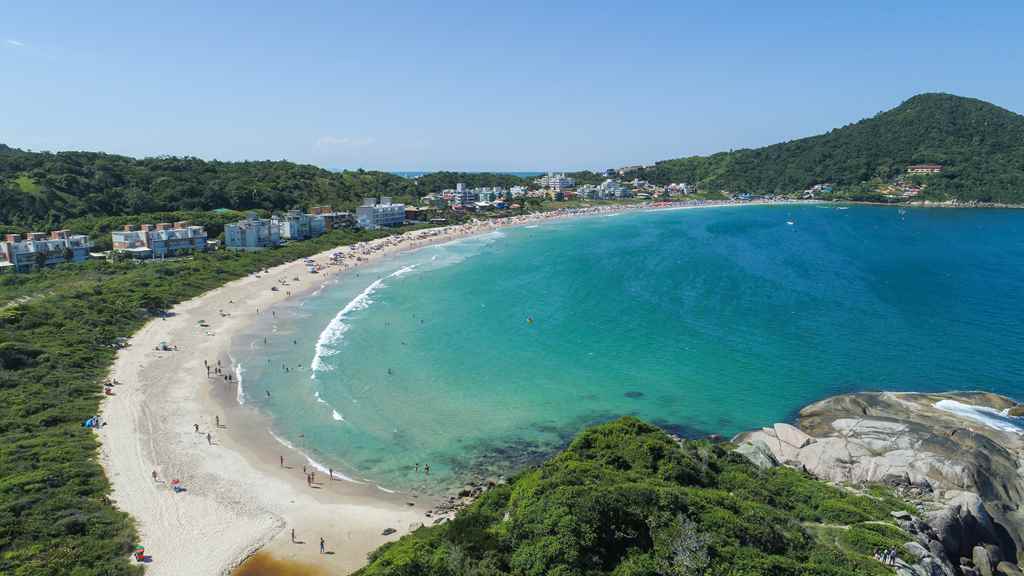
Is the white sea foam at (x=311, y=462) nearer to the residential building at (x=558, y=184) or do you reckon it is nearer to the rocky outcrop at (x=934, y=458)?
the rocky outcrop at (x=934, y=458)

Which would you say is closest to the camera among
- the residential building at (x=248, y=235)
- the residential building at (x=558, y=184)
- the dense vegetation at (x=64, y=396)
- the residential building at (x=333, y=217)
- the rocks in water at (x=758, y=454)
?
the dense vegetation at (x=64, y=396)

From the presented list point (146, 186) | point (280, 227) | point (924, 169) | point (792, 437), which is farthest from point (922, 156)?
point (146, 186)

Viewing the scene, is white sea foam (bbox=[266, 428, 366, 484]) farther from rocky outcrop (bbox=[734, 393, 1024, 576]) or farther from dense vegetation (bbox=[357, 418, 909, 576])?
rocky outcrop (bbox=[734, 393, 1024, 576])

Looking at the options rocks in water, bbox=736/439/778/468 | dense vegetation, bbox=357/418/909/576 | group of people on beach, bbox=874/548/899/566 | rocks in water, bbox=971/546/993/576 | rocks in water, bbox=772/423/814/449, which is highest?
dense vegetation, bbox=357/418/909/576

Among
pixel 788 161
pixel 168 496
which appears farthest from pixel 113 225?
pixel 788 161

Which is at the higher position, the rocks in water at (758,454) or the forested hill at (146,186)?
the forested hill at (146,186)

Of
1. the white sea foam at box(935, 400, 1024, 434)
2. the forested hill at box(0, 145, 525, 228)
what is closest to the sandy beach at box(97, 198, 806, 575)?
the white sea foam at box(935, 400, 1024, 434)

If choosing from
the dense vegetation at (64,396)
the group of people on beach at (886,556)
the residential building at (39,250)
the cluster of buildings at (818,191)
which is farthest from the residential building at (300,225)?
the cluster of buildings at (818,191)
